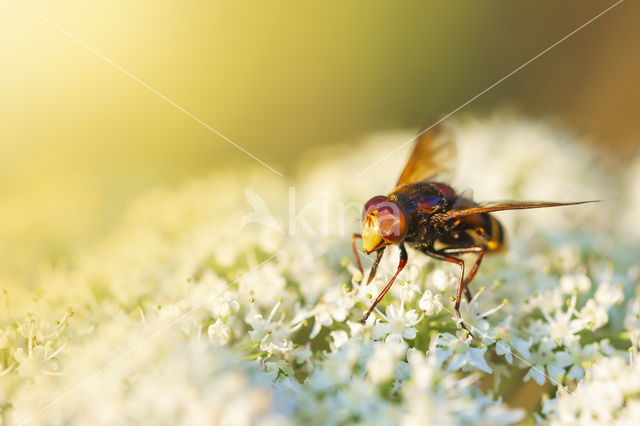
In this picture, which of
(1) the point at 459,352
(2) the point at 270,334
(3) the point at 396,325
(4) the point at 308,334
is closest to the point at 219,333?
(2) the point at 270,334

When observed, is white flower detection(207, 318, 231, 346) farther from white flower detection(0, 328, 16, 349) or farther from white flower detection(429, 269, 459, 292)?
white flower detection(429, 269, 459, 292)

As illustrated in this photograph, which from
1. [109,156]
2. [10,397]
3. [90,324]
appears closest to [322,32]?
[109,156]

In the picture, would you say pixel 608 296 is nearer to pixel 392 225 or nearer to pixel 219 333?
pixel 392 225

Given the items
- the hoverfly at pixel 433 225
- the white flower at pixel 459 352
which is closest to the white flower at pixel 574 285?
the hoverfly at pixel 433 225

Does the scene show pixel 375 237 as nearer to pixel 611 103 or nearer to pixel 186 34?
pixel 186 34

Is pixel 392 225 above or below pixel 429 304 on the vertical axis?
above
